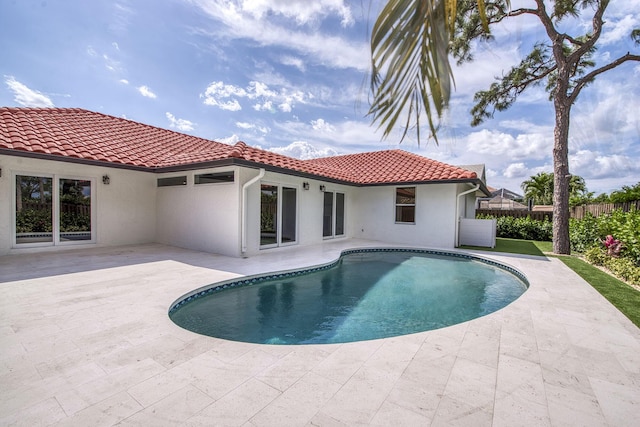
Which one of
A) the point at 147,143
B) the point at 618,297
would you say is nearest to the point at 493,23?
the point at 618,297

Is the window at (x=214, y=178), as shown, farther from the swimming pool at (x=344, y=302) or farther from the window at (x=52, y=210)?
the swimming pool at (x=344, y=302)

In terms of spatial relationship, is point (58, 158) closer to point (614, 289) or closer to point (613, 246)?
point (614, 289)

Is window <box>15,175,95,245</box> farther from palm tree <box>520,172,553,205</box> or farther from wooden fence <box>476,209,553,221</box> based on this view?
palm tree <box>520,172,553,205</box>

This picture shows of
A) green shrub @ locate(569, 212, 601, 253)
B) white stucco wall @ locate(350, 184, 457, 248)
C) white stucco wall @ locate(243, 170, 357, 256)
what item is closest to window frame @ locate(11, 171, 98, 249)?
white stucco wall @ locate(243, 170, 357, 256)

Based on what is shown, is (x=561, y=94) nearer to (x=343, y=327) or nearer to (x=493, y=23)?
(x=493, y=23)

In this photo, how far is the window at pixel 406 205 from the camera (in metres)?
15.0

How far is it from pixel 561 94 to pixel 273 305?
15481 millimetres

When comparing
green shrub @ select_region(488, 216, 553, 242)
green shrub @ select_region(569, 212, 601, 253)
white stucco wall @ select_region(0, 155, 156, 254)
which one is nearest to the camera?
white stucco wall @ select_region(0, 155, 156, 254)

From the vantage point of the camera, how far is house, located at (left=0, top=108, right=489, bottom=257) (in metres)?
9.73

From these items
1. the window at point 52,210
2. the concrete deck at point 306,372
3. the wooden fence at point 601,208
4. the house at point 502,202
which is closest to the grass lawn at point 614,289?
the concrete deck at point 306,372

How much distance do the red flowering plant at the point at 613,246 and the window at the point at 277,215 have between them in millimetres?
11479

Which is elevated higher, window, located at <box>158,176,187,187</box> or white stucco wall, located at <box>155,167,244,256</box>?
window, located at <box>158,176,187,187</box>

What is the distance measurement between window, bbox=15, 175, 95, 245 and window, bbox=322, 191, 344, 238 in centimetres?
971

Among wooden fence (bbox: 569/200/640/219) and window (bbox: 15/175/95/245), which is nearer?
window (bbox: 15/175/95/245)
